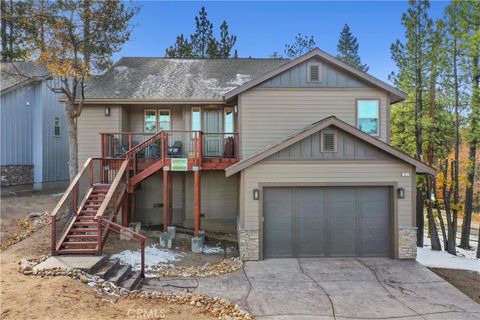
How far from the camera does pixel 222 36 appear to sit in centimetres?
2516

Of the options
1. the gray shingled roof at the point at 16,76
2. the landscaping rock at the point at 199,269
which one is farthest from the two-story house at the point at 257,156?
the gray shingled roof at the point at 16,76

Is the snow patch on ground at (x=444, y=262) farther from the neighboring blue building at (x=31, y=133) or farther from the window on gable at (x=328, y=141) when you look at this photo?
the neighboring blue building at (x=31, y=133)

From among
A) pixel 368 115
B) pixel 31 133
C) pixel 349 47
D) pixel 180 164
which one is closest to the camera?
pixel 180 164

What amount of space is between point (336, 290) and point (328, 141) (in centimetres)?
424

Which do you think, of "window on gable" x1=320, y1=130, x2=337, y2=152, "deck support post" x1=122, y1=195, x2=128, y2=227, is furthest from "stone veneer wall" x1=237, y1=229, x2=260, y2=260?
"deck support post" x1=122, y1=195, x2=128, y2=227

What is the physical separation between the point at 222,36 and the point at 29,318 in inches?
948

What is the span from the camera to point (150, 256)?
361 inches

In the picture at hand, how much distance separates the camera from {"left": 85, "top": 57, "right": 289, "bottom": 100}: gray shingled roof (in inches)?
491

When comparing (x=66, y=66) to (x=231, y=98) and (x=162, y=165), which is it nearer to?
(x=162, y=165)

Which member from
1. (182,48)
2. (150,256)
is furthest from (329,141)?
(182,48)

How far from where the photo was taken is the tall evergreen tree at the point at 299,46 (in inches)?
1137

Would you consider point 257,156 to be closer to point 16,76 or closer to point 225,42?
point 16,76

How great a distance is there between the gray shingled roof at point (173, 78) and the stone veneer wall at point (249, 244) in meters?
5.85

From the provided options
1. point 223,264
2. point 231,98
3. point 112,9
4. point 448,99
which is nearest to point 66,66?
point 112,9
